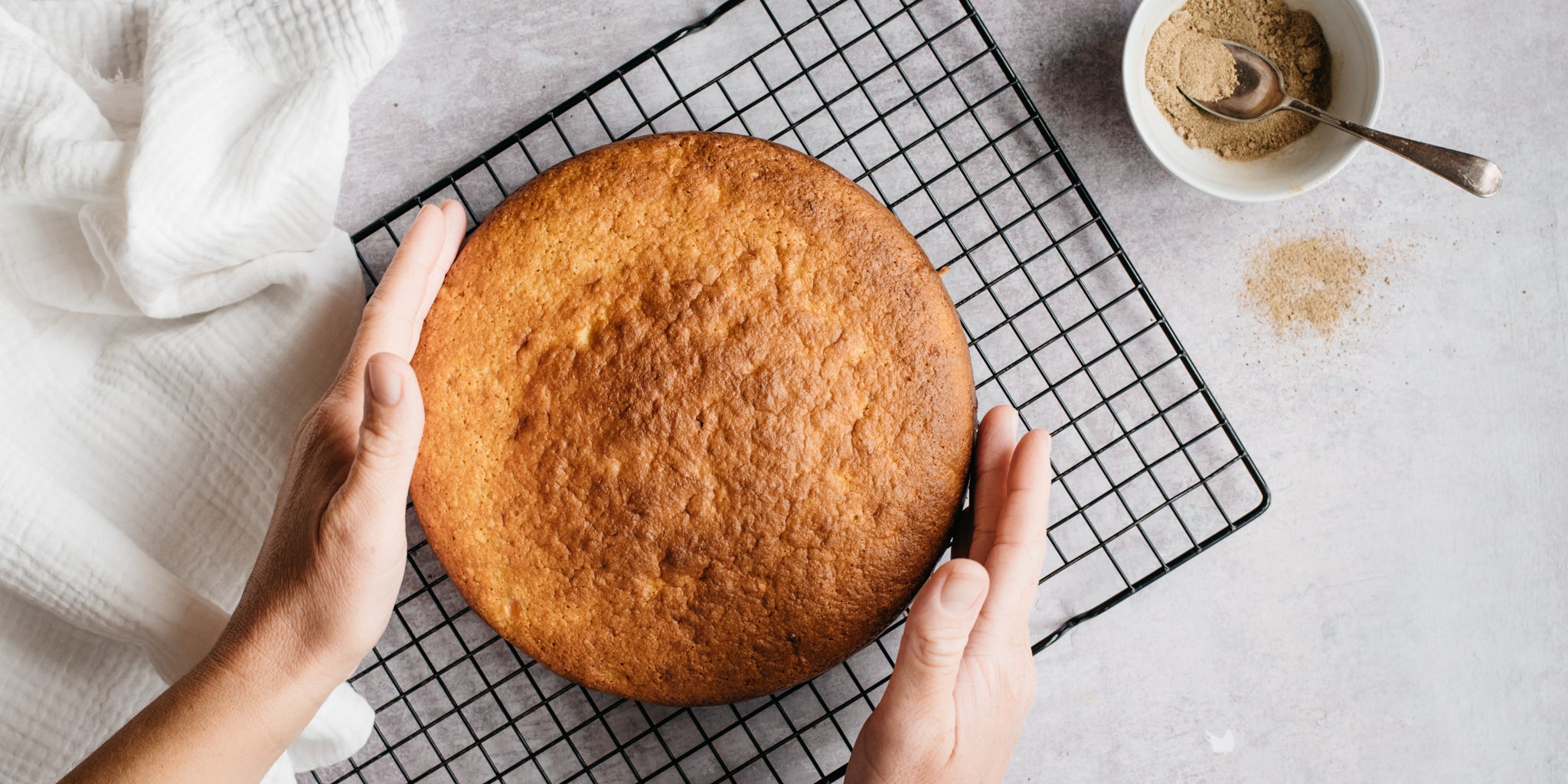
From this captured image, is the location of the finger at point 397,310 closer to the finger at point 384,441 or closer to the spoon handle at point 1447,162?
the finger at point 384,441

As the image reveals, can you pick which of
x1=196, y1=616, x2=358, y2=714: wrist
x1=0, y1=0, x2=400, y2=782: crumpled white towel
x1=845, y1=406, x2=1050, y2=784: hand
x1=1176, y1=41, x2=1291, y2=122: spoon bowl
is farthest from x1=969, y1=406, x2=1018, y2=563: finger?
x1=0, y1=0, x2=400, y2=782: crumpled white towel

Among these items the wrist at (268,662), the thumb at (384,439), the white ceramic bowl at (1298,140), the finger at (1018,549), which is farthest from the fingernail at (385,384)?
the white ceramic bowl at (1298,140)

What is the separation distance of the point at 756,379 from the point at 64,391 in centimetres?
132

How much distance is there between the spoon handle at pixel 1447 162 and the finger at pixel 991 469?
2.80 feet

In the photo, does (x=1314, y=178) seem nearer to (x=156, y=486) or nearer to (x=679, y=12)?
(x=679, y=12)

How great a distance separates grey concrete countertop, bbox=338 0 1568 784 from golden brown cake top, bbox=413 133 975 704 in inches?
22.4

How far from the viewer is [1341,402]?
1.92m

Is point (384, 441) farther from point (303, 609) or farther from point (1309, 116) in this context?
point (1309, 116)

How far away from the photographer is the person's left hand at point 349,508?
1.30 metres

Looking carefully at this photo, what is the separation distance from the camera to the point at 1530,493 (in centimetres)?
194

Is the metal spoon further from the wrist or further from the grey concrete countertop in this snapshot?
the wrist

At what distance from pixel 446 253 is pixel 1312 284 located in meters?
1.69

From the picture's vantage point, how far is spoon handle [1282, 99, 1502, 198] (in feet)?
5.67

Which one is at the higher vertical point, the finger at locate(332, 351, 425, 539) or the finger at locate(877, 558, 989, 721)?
the finger at locate(332, 351, 425, 539)
